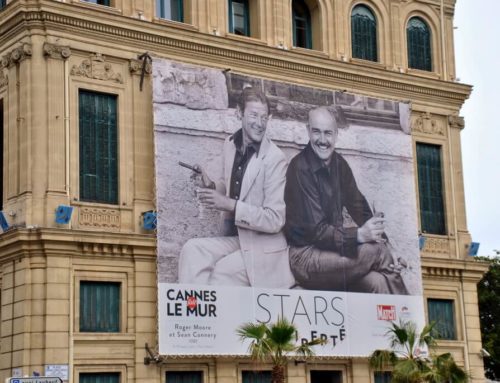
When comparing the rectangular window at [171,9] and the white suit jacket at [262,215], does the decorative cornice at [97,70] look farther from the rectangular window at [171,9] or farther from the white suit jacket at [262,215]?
the white suit jacket at [262,215]

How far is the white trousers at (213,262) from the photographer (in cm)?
4278

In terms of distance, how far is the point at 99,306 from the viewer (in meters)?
41.4

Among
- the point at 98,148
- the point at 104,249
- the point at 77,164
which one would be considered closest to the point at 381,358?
the point at 104,249

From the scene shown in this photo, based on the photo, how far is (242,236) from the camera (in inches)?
1745

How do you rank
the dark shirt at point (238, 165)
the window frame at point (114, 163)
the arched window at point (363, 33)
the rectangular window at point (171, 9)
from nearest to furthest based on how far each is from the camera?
1. the window frame at point (114, 163)
2. the dark shirt at point (238, 165)
3. the rectangular window at point (171, 9)
4. the arched window at point (363, 33)

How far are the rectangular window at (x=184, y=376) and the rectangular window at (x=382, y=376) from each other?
28.3 ft

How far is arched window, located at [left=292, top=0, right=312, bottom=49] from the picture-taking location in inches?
1993

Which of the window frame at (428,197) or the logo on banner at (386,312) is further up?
the window frame at (428,197)

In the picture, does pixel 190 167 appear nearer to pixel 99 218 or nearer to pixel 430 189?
pixel 99 218

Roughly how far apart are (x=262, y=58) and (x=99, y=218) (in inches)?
408

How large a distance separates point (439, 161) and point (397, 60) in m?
5.08

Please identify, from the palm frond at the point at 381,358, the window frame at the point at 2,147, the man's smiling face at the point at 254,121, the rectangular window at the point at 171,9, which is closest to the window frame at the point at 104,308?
the window frame at the point at 2,147

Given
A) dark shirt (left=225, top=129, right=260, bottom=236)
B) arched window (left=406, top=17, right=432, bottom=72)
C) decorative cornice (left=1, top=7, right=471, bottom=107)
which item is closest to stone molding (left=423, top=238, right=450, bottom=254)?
decorative cornice (left=1, top=7, right=471, bottom=107)

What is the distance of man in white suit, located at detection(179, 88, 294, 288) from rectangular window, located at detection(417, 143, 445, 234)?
8.63 m
